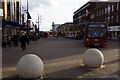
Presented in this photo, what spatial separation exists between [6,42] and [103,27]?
13.3 m

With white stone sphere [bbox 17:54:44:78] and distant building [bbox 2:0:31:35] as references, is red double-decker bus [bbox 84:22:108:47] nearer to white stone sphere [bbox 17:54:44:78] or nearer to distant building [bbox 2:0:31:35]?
distant building [bbox 2:0:31:35]

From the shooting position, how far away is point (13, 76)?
31.2 ft

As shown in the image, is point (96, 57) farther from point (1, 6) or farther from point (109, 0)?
point (109, 0)

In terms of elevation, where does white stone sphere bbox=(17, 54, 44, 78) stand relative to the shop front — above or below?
below

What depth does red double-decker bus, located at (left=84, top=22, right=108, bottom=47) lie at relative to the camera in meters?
27.4

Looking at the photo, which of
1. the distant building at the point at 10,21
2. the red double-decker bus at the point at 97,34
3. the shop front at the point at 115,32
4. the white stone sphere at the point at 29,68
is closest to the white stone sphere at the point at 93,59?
the white stone sphere at the point at 29,68

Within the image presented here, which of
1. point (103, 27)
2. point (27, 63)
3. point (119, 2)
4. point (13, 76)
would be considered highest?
point (119, 2)

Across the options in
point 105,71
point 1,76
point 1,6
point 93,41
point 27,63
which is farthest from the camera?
point 1,6

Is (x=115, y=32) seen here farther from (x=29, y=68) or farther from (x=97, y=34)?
(x=29, y=68)

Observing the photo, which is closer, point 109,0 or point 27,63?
point 27,63

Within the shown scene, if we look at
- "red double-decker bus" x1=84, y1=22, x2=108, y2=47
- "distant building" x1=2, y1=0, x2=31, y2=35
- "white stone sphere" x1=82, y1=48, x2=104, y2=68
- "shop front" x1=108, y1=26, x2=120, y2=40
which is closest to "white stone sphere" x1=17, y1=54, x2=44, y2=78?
"white stone sphere" x1=82, y1=48, x2=104, y2=68

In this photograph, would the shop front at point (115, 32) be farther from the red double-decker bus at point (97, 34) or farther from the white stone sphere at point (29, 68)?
the white stone sphere at point (29, 68)

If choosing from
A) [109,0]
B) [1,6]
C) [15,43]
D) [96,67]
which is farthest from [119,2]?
[96,67]

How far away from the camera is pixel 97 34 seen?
2766 centimetres
